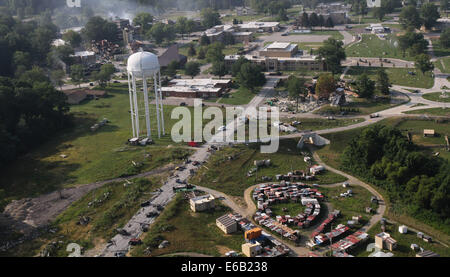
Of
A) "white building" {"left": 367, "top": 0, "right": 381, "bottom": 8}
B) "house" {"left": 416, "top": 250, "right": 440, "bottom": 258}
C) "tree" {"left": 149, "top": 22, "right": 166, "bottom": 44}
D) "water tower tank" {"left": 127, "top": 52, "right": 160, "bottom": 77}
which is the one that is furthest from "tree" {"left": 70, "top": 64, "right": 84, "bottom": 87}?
"white building" {"left": 367, "top": 0, "right": 381, "bottom": 8}

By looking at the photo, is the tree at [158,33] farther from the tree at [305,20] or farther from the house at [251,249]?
the house at [251,249]

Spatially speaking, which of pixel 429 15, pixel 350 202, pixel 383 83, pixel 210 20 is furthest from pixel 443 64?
pixel 210 20

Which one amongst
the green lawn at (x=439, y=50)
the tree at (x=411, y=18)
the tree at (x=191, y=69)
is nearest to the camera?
the tree at (x=191, y=69)

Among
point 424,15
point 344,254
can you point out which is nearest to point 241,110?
point 344,254

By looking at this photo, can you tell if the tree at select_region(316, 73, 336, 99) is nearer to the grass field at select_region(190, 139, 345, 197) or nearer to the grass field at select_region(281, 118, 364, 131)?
the grass field at select_region(281, 118, 364, 131)

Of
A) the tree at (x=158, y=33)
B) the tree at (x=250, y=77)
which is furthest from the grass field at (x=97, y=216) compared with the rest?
the tree at (x=158, y=33)
